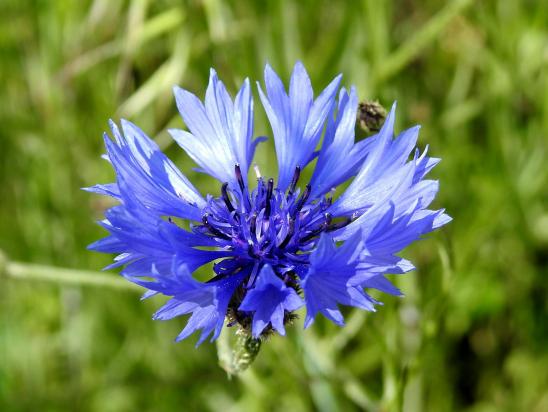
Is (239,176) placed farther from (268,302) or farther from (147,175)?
(268,302)

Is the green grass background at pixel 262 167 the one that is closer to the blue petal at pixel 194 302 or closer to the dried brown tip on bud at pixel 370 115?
the dried brown tip on bud at pixel 370 115

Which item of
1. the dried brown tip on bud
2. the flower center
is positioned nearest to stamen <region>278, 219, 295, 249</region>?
the flower center

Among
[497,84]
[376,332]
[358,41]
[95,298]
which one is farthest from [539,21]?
[95,298]

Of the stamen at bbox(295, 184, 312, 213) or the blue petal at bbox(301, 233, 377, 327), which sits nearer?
the blue petal at bbox(301, 233, 377, 327)

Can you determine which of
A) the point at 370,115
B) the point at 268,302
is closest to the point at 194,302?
the point at 268,302

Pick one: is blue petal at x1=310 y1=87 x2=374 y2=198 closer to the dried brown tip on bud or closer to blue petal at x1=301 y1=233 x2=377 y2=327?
the dried brown tip on bud

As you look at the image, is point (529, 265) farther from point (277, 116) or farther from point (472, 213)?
point (277, 116)
